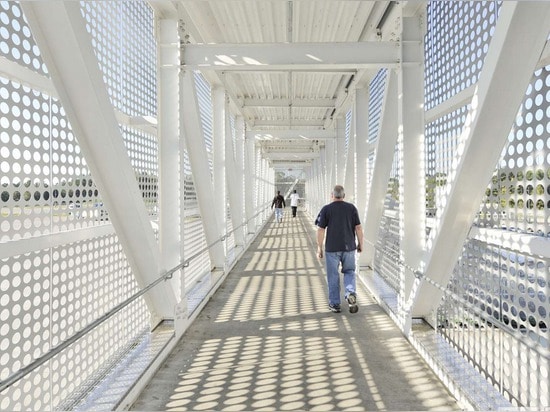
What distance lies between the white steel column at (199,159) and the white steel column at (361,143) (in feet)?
7.86

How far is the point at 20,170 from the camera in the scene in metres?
2.29

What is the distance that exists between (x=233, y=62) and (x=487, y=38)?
223cm

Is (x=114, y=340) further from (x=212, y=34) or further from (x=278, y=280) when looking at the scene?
(x=212, y=34)

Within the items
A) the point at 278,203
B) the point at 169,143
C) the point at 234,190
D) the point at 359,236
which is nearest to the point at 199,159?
the point at 169,143

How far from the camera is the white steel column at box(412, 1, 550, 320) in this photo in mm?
2254

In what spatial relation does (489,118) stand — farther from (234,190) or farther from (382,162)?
(234,190)

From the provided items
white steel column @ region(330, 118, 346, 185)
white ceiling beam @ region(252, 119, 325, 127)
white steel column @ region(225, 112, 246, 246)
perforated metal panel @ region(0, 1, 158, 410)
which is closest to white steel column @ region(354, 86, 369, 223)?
white steel column @ region(225, 112, 246, 246)

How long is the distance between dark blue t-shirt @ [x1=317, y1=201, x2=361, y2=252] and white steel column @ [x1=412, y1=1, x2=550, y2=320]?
4.12ft

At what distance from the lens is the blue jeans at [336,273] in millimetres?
4598

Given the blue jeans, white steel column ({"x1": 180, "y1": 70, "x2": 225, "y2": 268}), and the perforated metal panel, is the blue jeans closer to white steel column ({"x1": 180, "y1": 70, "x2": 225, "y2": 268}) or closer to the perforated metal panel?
white steel column ({"x1": 180, "y1": 70, "x2": 225, "y2": 268})

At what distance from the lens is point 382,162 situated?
5.21m

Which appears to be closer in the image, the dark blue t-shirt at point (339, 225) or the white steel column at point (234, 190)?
the dark blue t-shirt at point (339, 225)

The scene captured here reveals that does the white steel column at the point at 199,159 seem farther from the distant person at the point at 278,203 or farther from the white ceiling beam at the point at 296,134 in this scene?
the distant person at the point at 278,203

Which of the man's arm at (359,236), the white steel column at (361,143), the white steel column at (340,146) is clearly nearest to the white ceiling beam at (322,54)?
the man's arm at (359,236)
